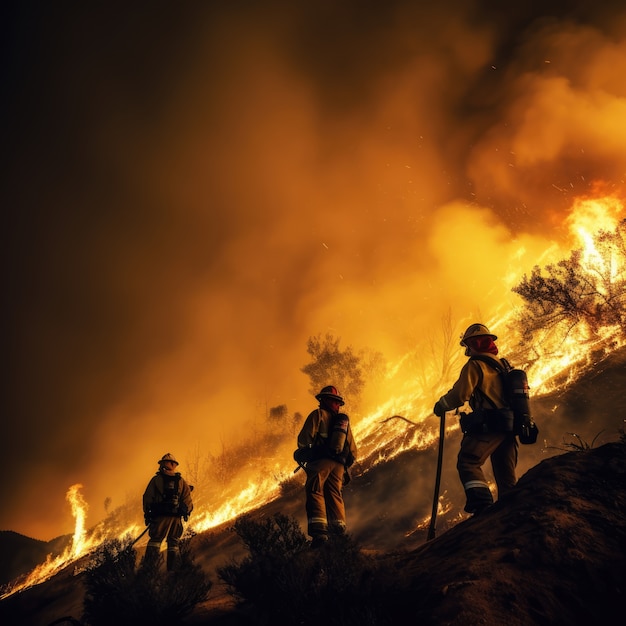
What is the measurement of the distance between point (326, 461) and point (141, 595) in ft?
10.1

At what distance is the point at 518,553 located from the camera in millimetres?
3600

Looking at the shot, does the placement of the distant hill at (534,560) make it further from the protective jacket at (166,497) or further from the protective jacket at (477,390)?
the protective jacket at (166,497)

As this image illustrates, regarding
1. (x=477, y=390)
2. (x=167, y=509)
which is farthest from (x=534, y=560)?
(x=167, y=509)

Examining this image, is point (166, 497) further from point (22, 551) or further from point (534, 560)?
point (22, 551)

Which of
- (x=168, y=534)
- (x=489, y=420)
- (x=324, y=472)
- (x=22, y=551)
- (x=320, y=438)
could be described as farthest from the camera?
(x=22, y=551)

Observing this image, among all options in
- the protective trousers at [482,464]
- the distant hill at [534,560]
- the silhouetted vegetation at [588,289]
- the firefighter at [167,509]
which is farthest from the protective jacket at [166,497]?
the silhouetted vegetation at [588,289]

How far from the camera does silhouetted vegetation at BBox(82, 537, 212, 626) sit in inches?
161

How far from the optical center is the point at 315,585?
3.66 metres

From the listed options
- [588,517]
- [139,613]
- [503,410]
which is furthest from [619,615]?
[139,613]

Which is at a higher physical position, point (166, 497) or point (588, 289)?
point (588, 289)

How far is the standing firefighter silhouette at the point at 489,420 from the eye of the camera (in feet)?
18.2

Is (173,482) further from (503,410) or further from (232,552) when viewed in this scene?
(232,552)

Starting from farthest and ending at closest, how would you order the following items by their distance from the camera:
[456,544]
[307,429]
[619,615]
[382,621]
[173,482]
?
[173,482] < [307,429] < [456,544] < [382,621] < [619,615]

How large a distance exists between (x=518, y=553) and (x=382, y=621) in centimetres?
145
